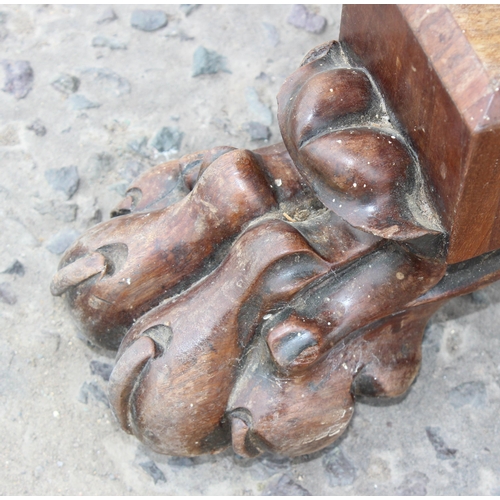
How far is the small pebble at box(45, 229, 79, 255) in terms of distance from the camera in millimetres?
1430

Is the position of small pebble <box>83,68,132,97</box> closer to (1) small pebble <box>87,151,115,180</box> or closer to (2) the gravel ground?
(2) the gravel ground

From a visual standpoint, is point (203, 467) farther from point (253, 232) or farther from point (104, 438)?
point (253, 232)

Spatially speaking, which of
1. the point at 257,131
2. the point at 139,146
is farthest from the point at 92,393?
the point at 257,131

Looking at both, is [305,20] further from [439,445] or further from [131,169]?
[439,445]

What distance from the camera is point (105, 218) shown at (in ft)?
4.83

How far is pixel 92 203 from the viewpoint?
1.48 metres

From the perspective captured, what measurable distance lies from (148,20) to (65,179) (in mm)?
450

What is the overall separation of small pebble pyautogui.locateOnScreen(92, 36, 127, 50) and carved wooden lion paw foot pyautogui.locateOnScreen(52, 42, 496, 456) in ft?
2.09

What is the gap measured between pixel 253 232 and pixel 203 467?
0.47 metres

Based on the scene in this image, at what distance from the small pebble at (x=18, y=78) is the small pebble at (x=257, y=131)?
49 centimetres

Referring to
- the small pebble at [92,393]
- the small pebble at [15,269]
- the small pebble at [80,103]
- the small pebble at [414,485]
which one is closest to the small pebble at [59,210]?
the small pebble at [15,269]

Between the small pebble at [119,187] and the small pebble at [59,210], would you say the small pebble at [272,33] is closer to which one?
the small pebble at [119,187]

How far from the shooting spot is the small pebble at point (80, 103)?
1.58 m

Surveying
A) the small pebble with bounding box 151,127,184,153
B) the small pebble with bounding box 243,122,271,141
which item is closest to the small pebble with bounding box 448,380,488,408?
the small pebble with bounding box 243,122,271,141
